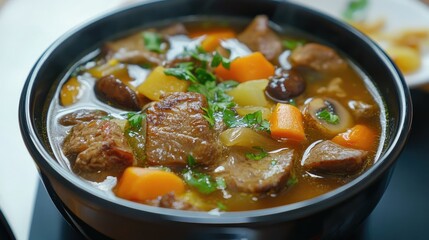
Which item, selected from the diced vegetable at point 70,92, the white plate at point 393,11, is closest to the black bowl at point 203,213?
the diced vegetable at point 70,92

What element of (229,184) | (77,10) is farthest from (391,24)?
(229,184)

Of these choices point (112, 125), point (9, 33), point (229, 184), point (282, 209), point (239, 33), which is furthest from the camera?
point (9, 33)

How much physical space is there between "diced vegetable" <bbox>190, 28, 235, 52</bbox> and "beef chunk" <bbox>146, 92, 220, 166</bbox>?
0.63 m

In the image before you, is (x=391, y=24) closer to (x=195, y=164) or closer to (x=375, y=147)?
(x=375, y=147)

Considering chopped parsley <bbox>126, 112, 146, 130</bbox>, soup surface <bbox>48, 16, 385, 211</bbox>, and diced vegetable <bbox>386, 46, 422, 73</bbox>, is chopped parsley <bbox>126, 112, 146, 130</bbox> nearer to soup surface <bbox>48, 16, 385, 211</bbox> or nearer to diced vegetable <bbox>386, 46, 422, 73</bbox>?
soup surface <bbox>48, 16, 385, 211</bbox>

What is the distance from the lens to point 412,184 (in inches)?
92.9

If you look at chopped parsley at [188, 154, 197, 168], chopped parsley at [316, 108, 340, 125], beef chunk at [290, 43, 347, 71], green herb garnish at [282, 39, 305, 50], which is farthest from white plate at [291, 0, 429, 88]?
chopped parsley at [188, 154, 197, 168]

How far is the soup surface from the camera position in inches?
75.8

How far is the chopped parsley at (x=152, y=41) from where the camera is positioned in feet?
8.90

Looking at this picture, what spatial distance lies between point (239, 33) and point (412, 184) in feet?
3.70

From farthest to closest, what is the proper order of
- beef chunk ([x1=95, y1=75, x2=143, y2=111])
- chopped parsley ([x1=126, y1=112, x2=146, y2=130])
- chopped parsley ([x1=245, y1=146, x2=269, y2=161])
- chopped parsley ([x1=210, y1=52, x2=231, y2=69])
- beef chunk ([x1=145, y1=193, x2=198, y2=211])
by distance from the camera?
chopped parsley ([x1=210, y1=52, x2=231, y2=69]) < beef chunk ([x1=95, y1=75, x2=143, y2=111]) < chopped parsley ([x1=126, y1=112, x2=146, y2=130]) < chopped parsley ([x1=245, y1=146, x2=269, y2=161]) < beef chunk ([x1=145, y1=193, x2=198, y2=211])

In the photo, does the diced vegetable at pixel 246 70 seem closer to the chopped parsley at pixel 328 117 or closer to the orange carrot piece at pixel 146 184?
the chopped parsley at pixel 328 117

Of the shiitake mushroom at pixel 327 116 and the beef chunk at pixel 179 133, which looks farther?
→ the shiitake mushroom at pixel 327 116

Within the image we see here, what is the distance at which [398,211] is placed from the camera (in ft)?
7.32
